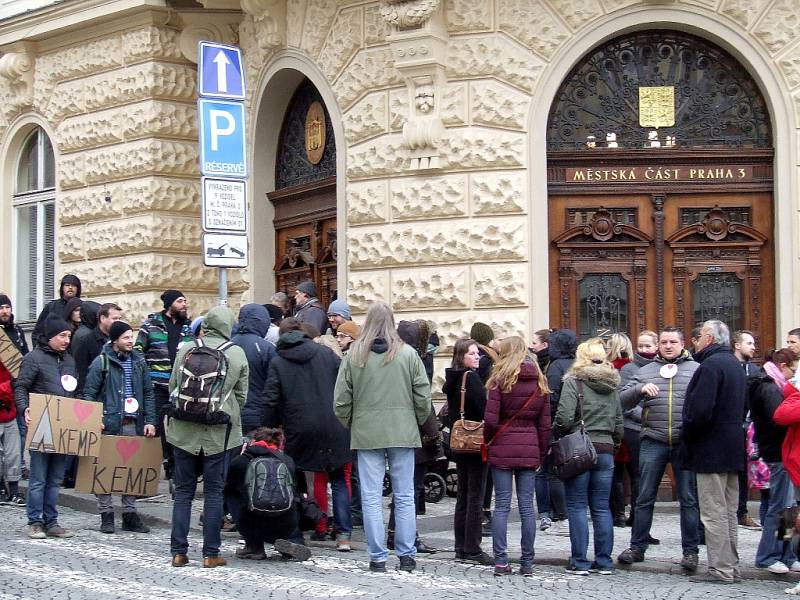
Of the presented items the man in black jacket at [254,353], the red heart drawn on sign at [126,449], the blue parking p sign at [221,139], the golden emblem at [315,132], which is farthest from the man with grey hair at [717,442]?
the golden emblem at [315,132]

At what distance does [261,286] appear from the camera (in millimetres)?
17172

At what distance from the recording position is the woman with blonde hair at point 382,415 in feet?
32.1

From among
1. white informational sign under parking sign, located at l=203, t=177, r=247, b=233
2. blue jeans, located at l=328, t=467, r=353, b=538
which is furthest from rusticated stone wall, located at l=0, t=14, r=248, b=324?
blue jeans, located at l=328, t=467, r=353, b=538

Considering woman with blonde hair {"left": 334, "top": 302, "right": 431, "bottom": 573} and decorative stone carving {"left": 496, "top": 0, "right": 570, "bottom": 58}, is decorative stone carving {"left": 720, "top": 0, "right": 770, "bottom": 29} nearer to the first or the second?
Answer: decorative stone carving {"left": 496, "top": 0, "right": 570, "bottom": 58}

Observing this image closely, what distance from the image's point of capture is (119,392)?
38.6 feet

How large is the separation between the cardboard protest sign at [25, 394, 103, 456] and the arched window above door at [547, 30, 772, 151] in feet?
19.3

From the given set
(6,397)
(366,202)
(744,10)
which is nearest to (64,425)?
(6,397)

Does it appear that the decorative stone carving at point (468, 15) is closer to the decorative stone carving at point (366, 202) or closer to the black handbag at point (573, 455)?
the decorative stone carving at point (366, 202)

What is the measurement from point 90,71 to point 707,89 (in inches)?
331

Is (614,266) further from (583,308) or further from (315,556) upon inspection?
(315,556)

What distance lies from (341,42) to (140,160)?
11.8 feet

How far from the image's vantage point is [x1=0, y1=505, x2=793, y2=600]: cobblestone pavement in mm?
8844

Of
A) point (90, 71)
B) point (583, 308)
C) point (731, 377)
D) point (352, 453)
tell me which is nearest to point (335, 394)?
point (352, 453)

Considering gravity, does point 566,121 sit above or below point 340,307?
above
